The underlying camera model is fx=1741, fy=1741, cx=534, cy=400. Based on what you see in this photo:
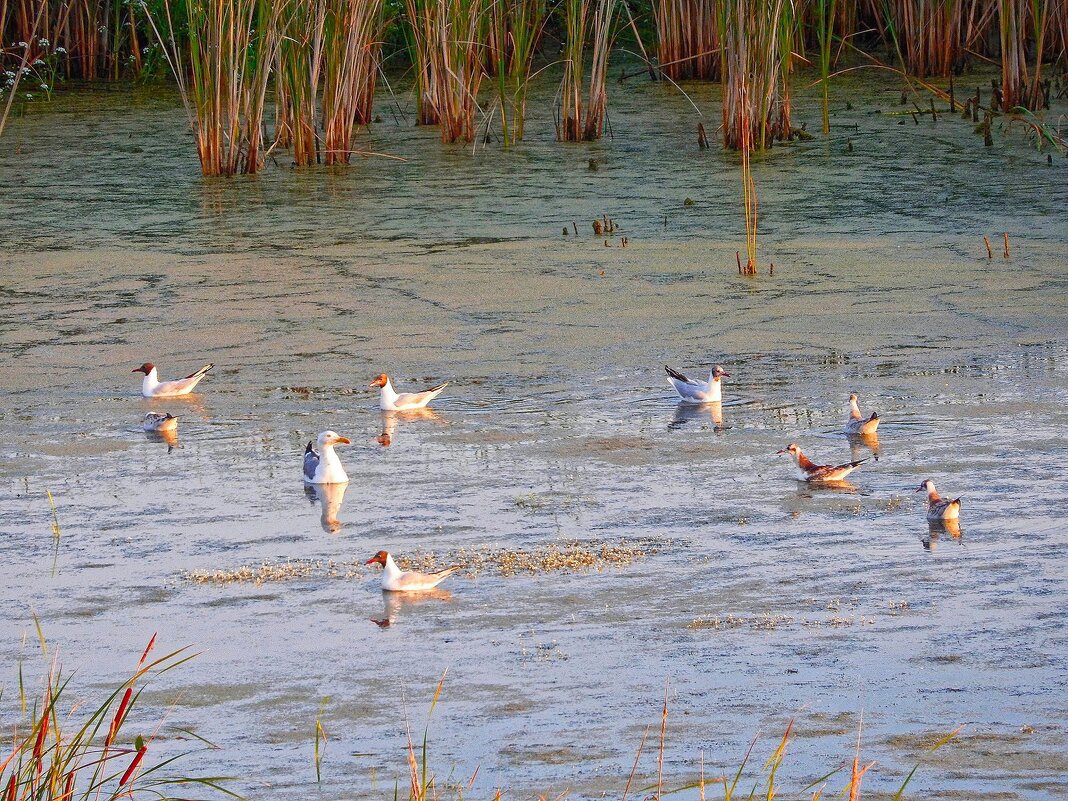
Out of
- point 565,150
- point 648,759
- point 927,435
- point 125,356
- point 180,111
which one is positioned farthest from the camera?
point 180,111

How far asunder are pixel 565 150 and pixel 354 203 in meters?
1.88

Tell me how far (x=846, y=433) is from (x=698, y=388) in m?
0.60

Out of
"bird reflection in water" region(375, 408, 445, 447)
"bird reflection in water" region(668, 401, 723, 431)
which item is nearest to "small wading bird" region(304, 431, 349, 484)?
"bird reflection in water" region(375, 408, 445, 447)

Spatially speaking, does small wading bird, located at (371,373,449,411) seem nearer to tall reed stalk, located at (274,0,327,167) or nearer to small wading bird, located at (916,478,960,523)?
small wading bird, located at (916,478,960,523)

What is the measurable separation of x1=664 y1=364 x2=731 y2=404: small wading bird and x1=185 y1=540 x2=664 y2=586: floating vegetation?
1.54 metres

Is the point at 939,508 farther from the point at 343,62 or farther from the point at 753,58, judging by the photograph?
the point at 343,62

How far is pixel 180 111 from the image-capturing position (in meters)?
13.4

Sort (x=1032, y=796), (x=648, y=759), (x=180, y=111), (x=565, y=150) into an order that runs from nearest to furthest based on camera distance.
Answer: (x=1032, y=796) → (x=648, y=759) → (x=565, y=150) → (x=180, y=111)

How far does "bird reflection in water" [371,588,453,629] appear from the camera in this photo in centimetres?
424

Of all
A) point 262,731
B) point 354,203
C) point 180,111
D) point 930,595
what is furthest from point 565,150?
point 262,731

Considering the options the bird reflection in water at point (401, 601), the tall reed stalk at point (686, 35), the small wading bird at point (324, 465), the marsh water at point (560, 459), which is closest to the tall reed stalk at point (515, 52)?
the marsh water at point (560, 459)

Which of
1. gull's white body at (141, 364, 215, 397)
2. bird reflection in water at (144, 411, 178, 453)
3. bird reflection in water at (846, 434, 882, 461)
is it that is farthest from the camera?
gull's white body at (141, 364, 215, 397)

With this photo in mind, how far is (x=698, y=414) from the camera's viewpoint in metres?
6.18

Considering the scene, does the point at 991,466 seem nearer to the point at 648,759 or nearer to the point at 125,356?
the point at 648,759
